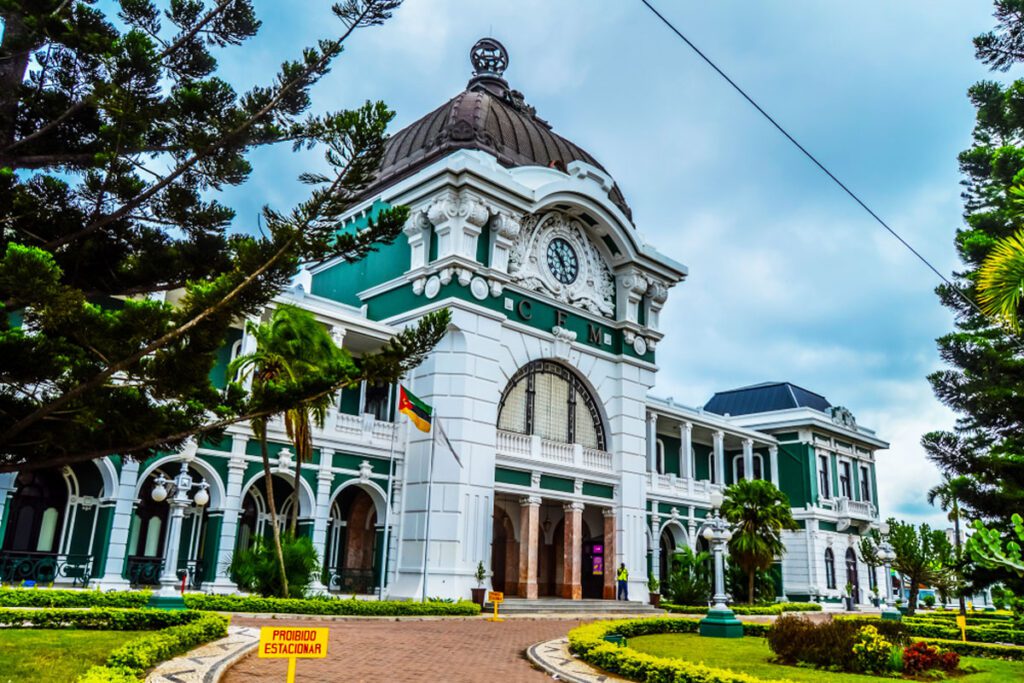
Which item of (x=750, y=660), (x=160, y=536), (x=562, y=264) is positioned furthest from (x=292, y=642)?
(x=562, y=264)

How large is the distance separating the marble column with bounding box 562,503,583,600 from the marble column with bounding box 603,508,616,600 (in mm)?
1478

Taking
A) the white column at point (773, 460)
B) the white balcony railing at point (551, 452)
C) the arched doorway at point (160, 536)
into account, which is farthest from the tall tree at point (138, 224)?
the white column at point (773, 460)

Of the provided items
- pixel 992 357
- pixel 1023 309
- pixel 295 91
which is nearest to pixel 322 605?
pixel 295 91

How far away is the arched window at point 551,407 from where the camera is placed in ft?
91.7

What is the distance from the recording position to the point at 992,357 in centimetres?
2295

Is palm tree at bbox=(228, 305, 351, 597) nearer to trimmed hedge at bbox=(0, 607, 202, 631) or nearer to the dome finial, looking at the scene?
trimmed hedge at bbox=(0, 607, 202, 631)

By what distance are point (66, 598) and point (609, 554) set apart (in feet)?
62.9

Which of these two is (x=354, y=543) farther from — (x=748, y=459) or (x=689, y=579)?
(x=748, y=459)

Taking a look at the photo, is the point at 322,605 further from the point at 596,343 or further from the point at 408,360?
the point at 596,343

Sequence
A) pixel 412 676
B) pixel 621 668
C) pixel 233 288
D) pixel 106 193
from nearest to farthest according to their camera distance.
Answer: pixel 233 288
pixel 106 193
pixel 412 676
pixel 621 668

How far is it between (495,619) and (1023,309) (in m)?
14.9

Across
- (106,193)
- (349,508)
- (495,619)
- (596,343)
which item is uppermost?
(596,343)

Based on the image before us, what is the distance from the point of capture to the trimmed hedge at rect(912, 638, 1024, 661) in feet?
57.7

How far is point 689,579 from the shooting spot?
31172mm
